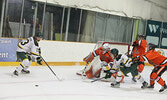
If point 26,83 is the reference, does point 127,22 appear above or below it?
above

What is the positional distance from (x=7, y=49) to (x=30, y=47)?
1280 mm

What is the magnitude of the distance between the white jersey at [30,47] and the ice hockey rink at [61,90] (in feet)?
1.69

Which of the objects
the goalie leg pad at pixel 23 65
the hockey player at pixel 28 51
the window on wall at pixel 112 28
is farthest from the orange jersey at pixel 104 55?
the window on wall at pixel 112 28

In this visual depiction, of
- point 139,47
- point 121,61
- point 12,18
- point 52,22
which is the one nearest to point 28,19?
point 12,18

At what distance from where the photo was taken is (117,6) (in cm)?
1011

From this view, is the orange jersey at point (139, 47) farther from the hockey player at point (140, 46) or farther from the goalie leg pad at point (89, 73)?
the goalie leg pad at point (89, 73)

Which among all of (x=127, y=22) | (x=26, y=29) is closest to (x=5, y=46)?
(x=26, y=29)

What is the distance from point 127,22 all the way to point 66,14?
316cm

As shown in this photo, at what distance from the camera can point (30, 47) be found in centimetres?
520

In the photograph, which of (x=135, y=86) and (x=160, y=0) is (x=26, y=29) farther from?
(x=160, y=0)

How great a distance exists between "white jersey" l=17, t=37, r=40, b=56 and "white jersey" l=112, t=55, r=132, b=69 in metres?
1.56

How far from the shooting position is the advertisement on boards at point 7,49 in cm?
614

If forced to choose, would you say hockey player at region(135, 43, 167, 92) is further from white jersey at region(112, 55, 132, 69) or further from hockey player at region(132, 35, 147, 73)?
hockey player at region(132, 35, 147, 73)

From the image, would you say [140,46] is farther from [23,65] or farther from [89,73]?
[23,65]
